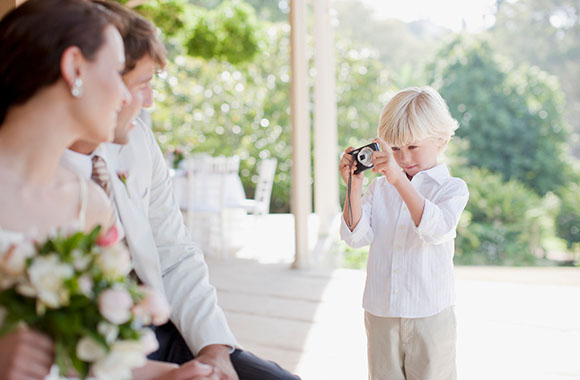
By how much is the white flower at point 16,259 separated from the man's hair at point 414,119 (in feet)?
3.89

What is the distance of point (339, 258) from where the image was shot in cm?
560

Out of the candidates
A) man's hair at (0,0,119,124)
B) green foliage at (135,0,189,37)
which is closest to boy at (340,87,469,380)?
man's hair at (0,0,119,124)

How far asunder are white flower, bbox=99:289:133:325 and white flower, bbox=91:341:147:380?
32mm

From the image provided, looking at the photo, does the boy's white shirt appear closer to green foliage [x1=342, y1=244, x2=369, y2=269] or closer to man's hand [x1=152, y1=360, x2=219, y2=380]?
man's hand [x1=152, y1=360, x2=219, y2=380]

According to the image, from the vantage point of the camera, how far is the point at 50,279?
2.10 ft

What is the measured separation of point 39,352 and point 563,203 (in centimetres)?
1004

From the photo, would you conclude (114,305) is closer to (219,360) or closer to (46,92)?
(46,92)

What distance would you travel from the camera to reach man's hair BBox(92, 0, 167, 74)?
3.59 ft

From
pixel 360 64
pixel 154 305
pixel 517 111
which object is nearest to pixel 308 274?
pixel 154 305

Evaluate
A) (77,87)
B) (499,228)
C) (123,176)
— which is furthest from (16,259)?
(499,228)

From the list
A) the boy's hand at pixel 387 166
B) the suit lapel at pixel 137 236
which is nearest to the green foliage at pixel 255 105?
the boy's hand at pixel 387 166

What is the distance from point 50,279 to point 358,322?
8.70ft

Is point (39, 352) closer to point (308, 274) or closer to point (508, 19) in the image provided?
point (308, 274)

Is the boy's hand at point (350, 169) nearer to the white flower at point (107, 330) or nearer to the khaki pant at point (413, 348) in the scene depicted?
the khaki pant at point (413, 348)
